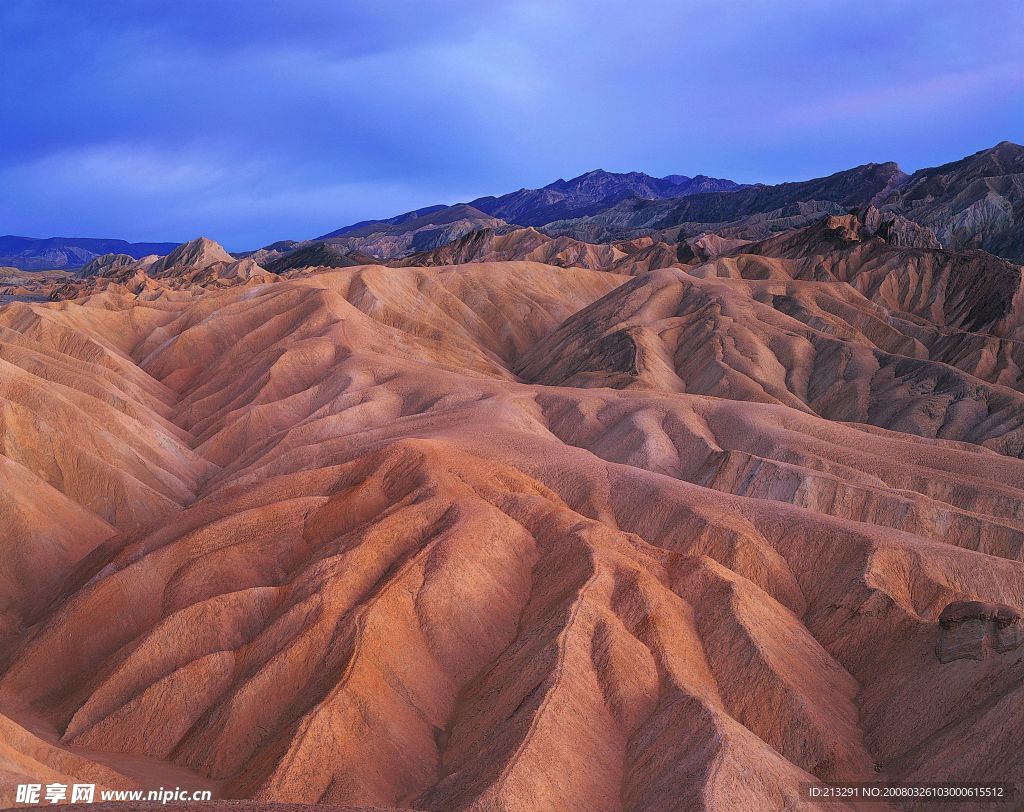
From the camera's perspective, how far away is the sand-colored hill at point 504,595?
27047mm

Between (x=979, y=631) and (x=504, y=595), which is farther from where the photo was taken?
(x=504, y=595)

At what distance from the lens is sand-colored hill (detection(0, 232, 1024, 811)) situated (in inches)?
1065

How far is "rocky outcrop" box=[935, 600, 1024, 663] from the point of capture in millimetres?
29375

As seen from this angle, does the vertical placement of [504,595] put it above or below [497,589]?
below

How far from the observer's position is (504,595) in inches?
1421

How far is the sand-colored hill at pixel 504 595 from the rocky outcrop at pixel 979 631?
0.09 metres

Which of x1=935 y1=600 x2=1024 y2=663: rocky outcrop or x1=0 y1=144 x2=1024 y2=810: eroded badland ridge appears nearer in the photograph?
x1=0 y1=144 x2=1024 y2=810: eroded badland ridge

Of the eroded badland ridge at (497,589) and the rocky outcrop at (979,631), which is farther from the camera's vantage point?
the rocky outcrop at (979,631)

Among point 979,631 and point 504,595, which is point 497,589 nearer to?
point 504,595

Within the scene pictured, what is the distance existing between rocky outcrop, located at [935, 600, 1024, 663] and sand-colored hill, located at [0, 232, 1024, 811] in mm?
86

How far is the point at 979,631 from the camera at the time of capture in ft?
97.3

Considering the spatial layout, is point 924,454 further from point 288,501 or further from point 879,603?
point 288,501

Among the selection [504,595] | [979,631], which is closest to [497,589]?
[504,595]

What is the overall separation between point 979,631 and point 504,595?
1625 centimetres
